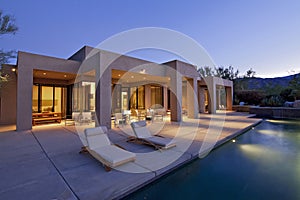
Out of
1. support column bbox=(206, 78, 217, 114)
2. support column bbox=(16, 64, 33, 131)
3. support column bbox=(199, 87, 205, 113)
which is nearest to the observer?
support column bbox=(16, 64, 33, 131)

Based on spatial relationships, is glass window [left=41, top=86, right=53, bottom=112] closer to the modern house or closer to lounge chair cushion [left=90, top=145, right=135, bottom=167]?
the modern house

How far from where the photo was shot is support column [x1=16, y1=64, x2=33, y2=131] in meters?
7.36

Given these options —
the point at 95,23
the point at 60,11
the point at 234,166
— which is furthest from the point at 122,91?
the point at 234,166

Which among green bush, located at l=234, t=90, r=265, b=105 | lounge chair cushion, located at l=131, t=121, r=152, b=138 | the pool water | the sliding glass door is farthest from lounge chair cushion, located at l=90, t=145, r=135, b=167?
green bush, located at l=234, t=90, r=265, b=105

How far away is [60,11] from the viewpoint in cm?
1101

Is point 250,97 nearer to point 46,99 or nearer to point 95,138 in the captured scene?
point 95,138

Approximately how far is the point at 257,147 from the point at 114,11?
498 inches

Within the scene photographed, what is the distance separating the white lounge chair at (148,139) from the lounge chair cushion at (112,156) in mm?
1294

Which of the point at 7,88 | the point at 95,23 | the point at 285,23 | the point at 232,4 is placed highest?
the point at 95,23

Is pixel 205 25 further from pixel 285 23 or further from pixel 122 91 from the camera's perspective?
pixel 122 91

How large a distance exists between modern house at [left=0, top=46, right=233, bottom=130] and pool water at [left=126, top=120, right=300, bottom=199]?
517 cm

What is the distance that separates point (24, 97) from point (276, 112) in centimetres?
1900

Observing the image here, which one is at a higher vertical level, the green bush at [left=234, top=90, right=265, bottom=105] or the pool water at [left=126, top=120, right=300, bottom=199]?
the green bush at [left=234, top=90, right=265, bottom=105]

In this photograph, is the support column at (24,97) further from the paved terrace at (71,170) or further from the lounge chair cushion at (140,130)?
the lounge chair cushion at (140,130)
